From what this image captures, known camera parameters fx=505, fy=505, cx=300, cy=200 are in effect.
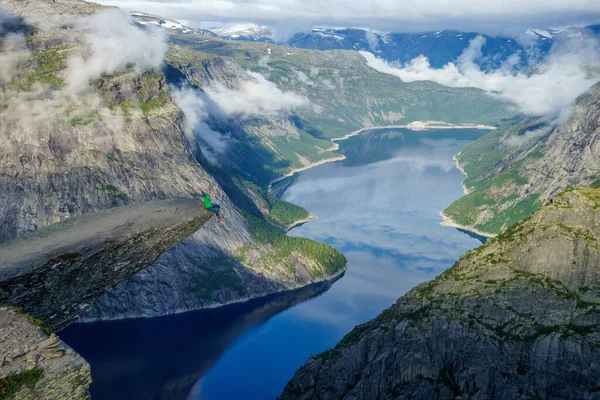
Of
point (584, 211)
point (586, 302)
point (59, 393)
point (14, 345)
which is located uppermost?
point (14, 345)

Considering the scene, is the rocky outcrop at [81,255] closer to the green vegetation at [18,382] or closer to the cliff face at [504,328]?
the green vegetation at [18,382]

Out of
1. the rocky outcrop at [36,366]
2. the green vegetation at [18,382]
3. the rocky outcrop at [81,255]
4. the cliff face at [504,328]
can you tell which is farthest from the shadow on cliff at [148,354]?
the green vegetation at [18,382]

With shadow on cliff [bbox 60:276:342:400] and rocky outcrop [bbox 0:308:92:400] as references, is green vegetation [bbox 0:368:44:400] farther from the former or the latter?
shadow on cliff [bbox 60:276:342:400]

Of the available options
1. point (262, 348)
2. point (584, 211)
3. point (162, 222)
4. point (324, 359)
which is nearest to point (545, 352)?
point (584, 211)

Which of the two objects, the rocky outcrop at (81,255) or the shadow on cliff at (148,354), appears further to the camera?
the shadow on cliff at (148,354)

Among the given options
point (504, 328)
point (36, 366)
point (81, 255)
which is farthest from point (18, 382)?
point (504, 328)

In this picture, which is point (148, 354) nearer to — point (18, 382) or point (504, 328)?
point (504, 328)

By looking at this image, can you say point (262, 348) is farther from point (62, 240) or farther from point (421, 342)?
point (62, 240)
